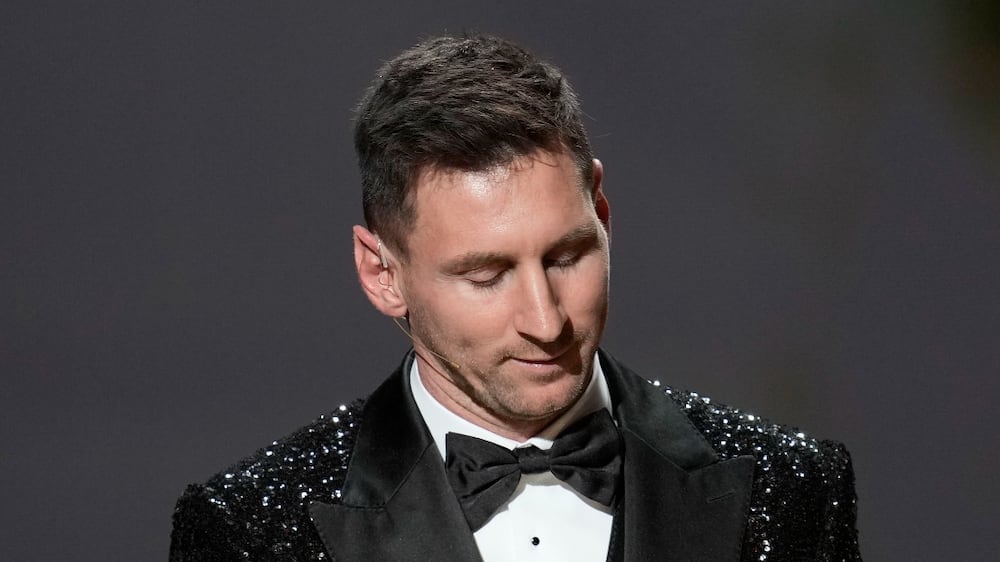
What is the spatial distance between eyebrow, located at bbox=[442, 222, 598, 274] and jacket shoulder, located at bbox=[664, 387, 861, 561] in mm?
541

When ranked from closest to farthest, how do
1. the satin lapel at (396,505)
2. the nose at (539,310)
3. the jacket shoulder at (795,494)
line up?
the nose at (539,310), the satin lapel at (396,505), the jacket shoulder at (795,494)

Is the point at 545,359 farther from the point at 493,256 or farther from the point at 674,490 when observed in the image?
the point at 674,490

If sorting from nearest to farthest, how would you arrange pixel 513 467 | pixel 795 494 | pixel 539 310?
pixel 539 310
pixel 513 467
pixel 795 494

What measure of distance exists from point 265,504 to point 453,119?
693 millimetres

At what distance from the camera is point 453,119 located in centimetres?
254

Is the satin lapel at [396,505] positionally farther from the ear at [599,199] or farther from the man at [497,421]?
the ear at [599,199]

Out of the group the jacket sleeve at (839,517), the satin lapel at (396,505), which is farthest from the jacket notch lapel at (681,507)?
the satin lapel at (396,505)

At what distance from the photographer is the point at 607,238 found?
8.63ft

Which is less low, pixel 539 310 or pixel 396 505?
pixel 539 310

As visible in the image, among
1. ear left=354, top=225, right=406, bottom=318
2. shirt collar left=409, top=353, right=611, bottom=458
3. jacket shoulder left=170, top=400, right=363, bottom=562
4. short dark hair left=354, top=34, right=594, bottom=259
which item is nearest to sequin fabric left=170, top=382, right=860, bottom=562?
jacket shoulder left=170, top=400, right=363, bottom=562

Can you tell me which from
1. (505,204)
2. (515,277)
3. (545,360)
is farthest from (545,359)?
(505,204)

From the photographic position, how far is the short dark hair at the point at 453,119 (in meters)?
2.52

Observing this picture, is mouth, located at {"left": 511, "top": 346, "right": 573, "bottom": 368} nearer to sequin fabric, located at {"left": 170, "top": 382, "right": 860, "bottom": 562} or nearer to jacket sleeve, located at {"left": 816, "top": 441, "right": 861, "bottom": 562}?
sequin fabric, located at {"left": 170, "top": 382, "right": 860, "bottom": 562}

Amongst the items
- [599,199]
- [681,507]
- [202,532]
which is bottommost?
[202,532]
